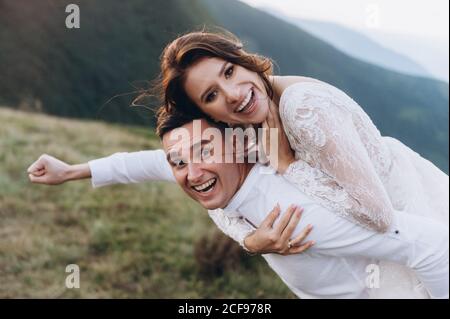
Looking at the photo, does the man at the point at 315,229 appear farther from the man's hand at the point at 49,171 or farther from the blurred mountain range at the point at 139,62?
the blurred mountain range at the point at 139,62

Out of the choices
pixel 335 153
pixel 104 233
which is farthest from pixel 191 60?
pixel 104 233

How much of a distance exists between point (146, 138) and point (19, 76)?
19.9 inches

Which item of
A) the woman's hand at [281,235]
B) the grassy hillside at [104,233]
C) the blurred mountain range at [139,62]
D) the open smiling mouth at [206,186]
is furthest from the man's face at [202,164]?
the grassy hillside at [104,233]

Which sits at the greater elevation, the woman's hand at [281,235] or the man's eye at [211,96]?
the man's eye at [211,96]

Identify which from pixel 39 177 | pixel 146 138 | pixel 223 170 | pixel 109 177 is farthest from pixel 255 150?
pixel 146 138

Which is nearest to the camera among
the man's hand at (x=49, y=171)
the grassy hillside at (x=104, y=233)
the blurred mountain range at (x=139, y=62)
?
the man's hand at (x=49, y=171)

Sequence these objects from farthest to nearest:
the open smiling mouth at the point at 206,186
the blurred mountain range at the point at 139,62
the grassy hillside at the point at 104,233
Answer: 1. the grassy hillside at the point at 104,233
2. the blurred mountain range at the point at 139,62
3. the open smiling mouth at the point at 206,186

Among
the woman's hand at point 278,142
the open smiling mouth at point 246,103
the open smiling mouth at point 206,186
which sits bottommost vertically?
the open smiling mouth at point 206,186

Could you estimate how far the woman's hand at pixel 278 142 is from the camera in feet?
4.36

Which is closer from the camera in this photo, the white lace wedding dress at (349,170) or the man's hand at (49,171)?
the white lace wedding dress at (349,170)

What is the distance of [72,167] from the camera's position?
150 cm

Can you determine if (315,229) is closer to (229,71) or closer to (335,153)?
(335,153)

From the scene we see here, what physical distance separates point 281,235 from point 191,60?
0.40m

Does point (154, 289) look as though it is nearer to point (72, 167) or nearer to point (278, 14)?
point (72, 167)
